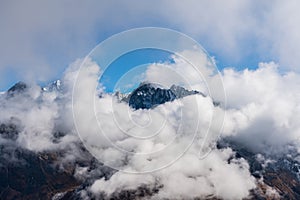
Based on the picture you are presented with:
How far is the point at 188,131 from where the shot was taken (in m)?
63.2

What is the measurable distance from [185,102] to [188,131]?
18.8 ft

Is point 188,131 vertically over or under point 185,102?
under

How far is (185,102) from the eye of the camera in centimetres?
6644
